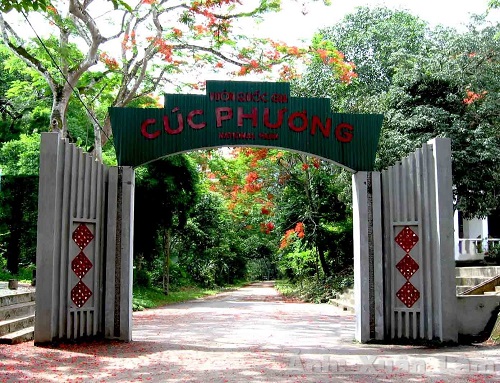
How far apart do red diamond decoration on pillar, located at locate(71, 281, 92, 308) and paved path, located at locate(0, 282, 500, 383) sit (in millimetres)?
649

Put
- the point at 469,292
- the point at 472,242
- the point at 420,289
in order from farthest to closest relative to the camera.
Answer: the point at 472,242
the point at 469,292
the point at 420,289

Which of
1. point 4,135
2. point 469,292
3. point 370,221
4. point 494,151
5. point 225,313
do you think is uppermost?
point 4,135

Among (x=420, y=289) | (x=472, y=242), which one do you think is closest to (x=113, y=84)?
(x=420, y=289)

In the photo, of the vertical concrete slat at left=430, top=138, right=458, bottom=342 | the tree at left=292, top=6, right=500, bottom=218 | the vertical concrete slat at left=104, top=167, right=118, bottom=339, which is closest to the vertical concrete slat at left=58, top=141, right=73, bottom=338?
the vertical concrete slat at left=104, top=167, right=118, bottom=339

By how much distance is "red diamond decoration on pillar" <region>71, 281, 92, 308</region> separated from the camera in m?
8.13

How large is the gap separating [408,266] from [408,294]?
426mm

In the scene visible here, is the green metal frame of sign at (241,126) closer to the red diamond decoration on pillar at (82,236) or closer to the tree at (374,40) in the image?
the red diamond decoration on pillar at (82,236)

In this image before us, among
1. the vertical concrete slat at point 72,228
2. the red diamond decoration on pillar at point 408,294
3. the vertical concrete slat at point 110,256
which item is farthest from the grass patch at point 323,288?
the vertical concrete slat at point 72,228

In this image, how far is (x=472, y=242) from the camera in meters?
17.9

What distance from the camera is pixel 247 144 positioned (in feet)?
28.8

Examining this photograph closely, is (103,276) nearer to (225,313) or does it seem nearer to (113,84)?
(225,313)

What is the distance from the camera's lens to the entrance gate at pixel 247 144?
8016 millimetres

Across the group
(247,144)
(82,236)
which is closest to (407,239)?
(247,144)

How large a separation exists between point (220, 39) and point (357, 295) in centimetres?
870
